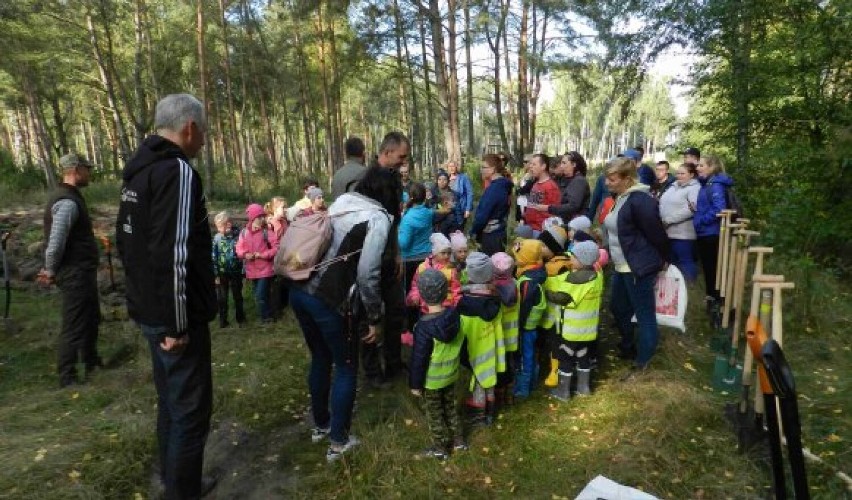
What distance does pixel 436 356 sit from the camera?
10.5ft

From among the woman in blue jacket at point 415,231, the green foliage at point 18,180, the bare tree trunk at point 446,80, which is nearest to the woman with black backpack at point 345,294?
the woman in blue jacket at point 415,231

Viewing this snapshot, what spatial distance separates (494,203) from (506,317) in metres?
1.85

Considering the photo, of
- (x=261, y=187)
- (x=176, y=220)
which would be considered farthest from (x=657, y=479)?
(x=261, y=187)

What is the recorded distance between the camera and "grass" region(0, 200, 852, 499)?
10.1ft

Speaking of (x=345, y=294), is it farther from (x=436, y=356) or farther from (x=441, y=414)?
(x=441, y=414)

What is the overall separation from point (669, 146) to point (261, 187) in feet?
54.8

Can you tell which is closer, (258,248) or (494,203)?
(494,203)

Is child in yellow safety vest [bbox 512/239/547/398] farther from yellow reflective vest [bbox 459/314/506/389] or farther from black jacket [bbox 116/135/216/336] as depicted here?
black jacket [bbox 116/135/216/336]

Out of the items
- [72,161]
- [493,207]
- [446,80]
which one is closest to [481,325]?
[493,207]

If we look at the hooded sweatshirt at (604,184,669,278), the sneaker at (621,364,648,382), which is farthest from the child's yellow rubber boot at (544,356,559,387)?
the hooded sweatshirt at (604,184,669,278)

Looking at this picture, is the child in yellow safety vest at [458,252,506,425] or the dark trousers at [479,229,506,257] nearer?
the child in yellow safety vest at [458,252,506,425]

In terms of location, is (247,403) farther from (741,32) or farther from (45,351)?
(741,32)

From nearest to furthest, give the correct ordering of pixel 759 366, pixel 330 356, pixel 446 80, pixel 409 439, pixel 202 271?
pixel 759 366 < pixel 202 271 < pixel 330 356 < pixel 409 439 < pixel 446 80

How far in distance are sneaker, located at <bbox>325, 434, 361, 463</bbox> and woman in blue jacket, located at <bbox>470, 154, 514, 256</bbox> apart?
2739mm
